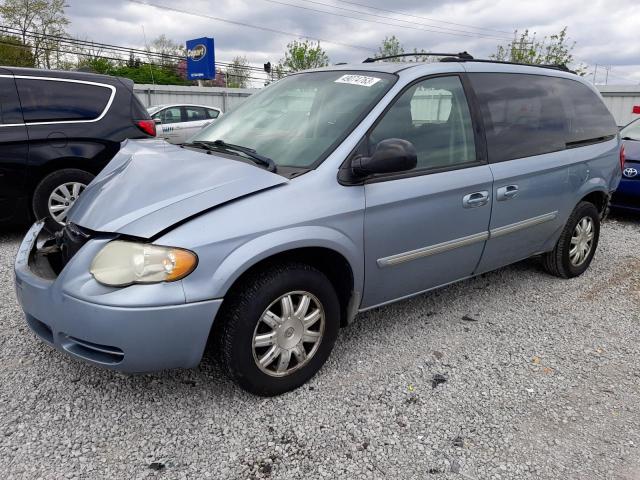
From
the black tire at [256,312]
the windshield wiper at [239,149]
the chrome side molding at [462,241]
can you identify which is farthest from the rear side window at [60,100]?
the chrome side molding at [462,241]

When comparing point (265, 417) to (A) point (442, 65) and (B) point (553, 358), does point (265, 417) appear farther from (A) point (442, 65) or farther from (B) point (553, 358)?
(A) point (442, 65)

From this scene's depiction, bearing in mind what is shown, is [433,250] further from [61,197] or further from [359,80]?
[61,197]

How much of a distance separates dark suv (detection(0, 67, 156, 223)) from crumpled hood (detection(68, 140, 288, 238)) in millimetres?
2575

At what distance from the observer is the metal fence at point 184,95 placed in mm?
19781

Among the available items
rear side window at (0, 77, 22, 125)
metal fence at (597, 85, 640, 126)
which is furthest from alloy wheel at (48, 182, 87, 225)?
metal fence at (597, 85, 640, 126)

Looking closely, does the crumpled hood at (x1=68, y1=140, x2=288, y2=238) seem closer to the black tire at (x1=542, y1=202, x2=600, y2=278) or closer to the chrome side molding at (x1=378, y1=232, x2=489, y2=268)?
the chrome side molding at (x1=378, y1=232, x2=489, y2=268)

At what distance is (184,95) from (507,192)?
2031cm

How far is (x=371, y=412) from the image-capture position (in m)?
2.57

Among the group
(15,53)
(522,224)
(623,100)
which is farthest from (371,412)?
(15,53)

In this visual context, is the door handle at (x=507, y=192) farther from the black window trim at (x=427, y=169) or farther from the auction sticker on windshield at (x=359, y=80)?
the auction sticker on windshield at (x=359, y=80)

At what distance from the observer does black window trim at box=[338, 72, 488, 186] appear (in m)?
2.68

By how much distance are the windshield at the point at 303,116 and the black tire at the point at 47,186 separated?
2530 mm

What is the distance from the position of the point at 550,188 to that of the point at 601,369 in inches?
55.0

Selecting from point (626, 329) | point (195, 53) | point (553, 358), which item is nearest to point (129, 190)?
point (553, 358)
